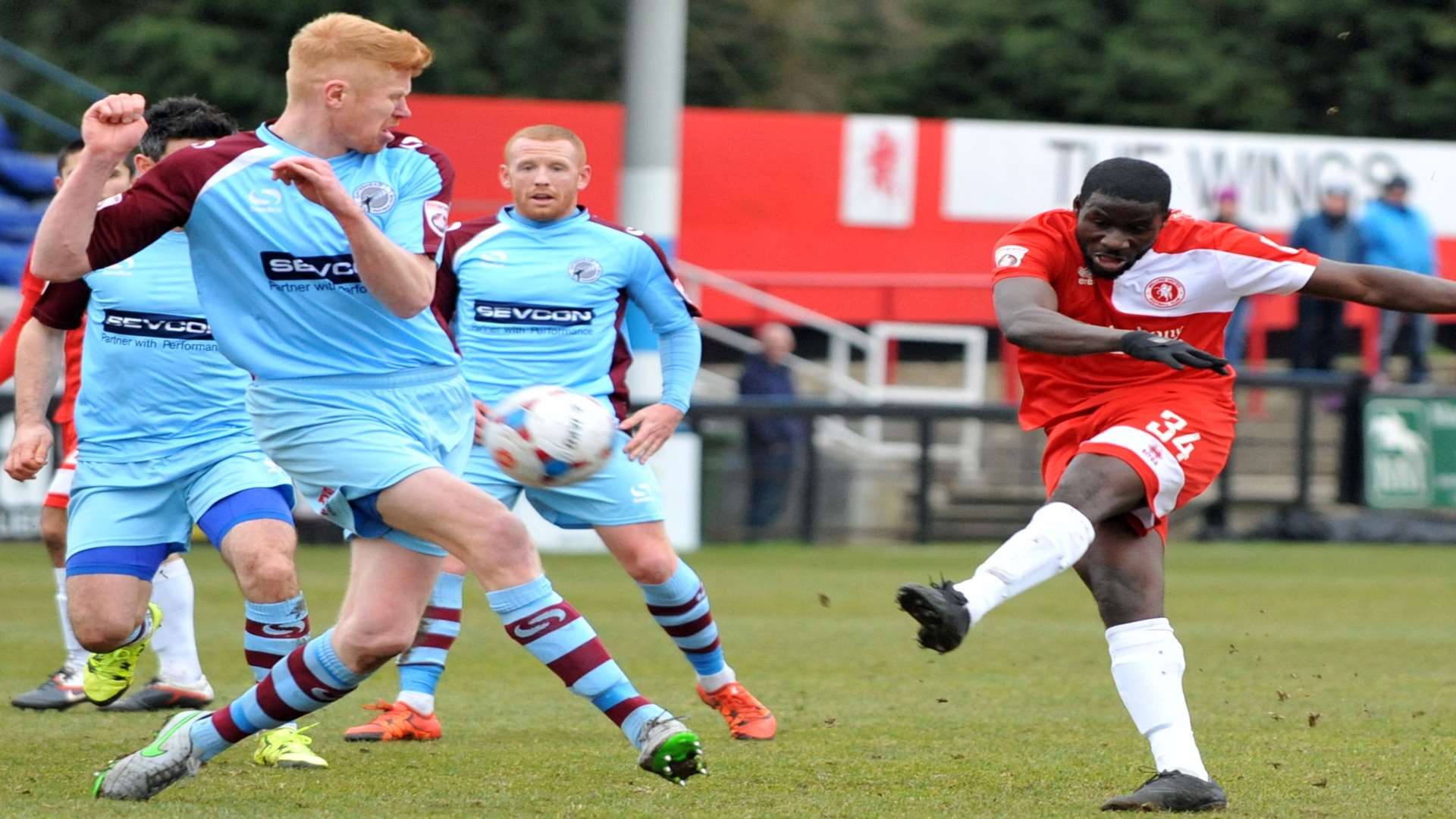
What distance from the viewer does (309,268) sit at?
541 centimetres

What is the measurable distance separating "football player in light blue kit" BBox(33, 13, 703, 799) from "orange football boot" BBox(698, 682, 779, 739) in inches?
72.7

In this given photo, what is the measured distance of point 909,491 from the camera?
17.0m

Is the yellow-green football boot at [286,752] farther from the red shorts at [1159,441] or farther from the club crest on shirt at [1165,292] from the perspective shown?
the club crest on shirt at [1165,292]

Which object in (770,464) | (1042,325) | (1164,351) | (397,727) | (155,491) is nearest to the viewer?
(1164,351)

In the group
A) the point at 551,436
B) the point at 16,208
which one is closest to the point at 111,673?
the point at 551,436

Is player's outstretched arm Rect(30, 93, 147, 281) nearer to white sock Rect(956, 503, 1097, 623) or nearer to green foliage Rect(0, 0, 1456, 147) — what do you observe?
white sock Rect(956, 503, 1097, 623)

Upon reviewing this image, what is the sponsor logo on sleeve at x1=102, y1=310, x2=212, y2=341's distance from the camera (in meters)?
6.84

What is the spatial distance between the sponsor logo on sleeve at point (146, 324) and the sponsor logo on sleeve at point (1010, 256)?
2.64 m

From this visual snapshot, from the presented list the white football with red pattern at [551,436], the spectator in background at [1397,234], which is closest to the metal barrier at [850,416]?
the spectator in background at [1397,234]

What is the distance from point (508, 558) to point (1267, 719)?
3.53 meters

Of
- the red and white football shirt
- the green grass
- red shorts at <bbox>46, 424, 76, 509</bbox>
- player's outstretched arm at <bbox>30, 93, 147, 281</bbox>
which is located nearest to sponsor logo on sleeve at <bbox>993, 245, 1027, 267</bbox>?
the red and white football shirt

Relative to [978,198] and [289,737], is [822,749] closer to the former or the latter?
[289,737]

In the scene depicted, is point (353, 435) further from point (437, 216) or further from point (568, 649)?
point (568, 649)

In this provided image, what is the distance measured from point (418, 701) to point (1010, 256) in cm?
276
